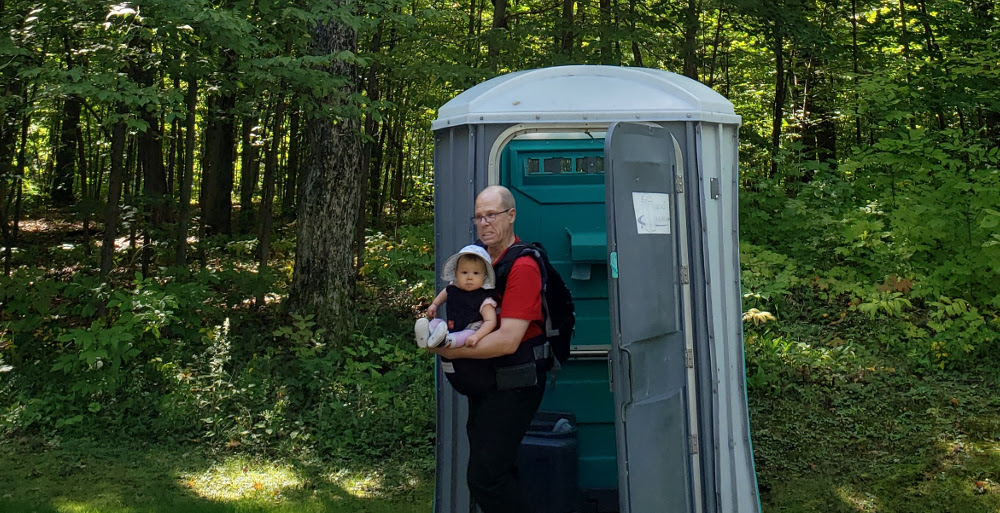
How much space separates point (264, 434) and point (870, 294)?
18.2 ft

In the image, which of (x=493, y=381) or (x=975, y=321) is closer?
(x=493, y=381)

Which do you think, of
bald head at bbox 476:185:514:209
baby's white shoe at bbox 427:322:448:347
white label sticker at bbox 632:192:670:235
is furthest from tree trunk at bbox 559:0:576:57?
baby's white shoe at bbox 427:322:448:347

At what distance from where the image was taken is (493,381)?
358 cm

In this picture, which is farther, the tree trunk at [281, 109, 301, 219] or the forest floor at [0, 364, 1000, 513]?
the tree trunk at [281, 109, 301, 219]

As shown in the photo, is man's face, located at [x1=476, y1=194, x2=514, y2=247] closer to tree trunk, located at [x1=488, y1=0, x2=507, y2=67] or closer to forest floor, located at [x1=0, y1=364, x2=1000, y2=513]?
forest floor, located at [x1=0, y1=364, x2=1000, y2=513]

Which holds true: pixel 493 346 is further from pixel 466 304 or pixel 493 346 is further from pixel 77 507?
pixel 77 507

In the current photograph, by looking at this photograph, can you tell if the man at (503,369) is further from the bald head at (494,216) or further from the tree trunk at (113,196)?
the tree trunk at (113,196)

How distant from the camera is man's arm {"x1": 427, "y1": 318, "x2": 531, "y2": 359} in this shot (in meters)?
3.44

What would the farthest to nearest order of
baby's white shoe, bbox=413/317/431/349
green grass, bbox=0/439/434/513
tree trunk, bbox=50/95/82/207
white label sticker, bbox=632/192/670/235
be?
tree trunk, bbox=50/95/82/207 → green grass, bbox=0/439/434/513 → white label sticker, bbox=632/192/670/235 → baby's white shoe, bbox=413/317/431/349

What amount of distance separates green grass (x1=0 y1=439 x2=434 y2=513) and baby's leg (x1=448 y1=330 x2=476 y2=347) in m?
2.35

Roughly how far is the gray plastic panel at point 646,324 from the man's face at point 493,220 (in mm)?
445

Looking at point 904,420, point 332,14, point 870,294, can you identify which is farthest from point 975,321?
point 332,14

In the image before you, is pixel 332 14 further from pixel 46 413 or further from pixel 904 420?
pixel 904 420

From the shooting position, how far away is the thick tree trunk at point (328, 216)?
8.34 meters
